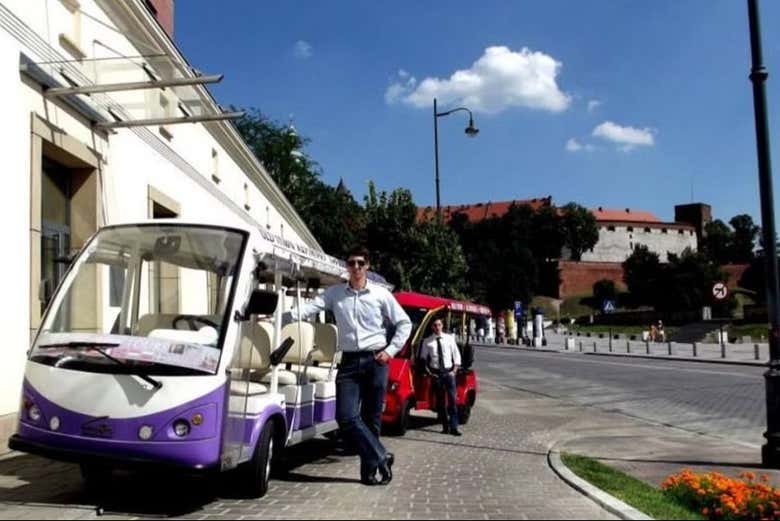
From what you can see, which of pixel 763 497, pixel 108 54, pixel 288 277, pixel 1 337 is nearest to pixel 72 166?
pixel 108 54

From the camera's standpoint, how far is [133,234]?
7.02m

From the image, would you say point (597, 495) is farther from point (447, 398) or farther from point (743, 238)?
point (743, 238)

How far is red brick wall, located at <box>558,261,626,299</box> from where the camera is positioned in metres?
126

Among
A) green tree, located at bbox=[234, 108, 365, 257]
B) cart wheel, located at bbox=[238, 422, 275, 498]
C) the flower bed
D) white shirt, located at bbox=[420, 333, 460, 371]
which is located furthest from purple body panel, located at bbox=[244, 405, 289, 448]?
green tree, located at bbox=[234, 108, 365, 257]

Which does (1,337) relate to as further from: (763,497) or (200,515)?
(763,497)

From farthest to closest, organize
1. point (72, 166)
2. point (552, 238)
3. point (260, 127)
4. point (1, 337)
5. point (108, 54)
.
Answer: point (552, 238) → point (260, 127) → point (108, 54) → point (72, 166) → point (1, 337)

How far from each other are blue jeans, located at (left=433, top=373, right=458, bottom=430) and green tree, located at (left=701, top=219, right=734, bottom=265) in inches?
5352

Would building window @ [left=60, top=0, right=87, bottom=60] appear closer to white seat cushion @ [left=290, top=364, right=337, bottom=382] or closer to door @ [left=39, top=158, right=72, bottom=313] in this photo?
door @ [left=39, top=158, right=72, bottom=313]

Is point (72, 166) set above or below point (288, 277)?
above

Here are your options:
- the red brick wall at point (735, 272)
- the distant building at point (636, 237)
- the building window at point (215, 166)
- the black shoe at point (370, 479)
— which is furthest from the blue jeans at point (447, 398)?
the distant building at point (636, 237)

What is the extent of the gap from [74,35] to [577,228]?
125 meters

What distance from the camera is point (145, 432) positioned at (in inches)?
232

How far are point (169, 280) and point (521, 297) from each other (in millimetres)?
87685

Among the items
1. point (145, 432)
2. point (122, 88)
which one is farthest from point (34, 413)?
point (122, 88)
